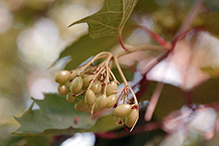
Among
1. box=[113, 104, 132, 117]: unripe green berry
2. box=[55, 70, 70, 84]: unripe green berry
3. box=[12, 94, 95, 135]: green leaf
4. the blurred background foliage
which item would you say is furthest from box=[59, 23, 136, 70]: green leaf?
box=[113, 104, 132, 117]: unripe green berry

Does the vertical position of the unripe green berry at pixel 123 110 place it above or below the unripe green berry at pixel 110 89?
below

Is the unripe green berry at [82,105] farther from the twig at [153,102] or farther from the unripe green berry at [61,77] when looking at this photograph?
the twig at [153,102]

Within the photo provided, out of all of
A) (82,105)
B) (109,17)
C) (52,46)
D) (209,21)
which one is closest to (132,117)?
(82,105)

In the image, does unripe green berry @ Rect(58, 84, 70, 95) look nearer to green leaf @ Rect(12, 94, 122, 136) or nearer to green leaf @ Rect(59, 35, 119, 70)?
green leaf @ Rect(12, 94, 122, 136)

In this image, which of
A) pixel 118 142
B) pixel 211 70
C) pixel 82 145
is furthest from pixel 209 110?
pixel 82 145

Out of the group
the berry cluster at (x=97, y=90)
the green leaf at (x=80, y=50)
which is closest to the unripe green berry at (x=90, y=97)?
the berry cluster at (x=97, y=90)

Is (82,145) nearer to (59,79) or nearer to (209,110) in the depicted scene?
(59,79)
